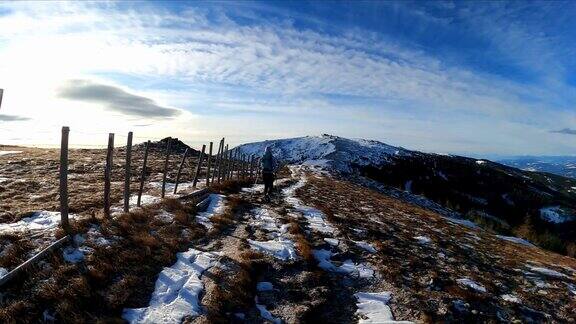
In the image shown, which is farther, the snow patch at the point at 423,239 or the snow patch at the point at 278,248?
the snow patch at the point at 423,239

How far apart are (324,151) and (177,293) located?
132 m

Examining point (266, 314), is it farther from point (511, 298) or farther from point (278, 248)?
point (511, 298)

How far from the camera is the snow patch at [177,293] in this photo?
8.32m

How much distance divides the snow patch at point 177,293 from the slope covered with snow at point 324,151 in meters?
110

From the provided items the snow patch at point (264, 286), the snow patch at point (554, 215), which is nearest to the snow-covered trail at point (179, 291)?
the snow patch at point (264, 286)

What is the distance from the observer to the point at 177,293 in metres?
9.40

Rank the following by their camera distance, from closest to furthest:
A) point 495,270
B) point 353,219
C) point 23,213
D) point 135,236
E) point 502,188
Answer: point 135,236 < point 23,213 < point 495,270 < point 353,219 < point 502,188

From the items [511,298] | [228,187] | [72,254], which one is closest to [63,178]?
[72,254]

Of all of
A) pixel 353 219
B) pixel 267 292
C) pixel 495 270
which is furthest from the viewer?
pixel 353 219

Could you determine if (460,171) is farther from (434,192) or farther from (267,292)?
(267,292)

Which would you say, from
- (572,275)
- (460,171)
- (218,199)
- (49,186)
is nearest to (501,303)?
(572,275)

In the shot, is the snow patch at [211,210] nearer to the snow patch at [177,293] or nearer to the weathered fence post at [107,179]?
the weathered fence post at [107,179]

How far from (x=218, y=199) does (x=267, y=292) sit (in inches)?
440

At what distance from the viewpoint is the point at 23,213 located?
13344 mm
